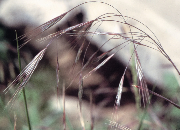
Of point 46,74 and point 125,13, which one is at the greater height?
point 125,13

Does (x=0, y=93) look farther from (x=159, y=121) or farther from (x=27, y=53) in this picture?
(x=159, y=121)

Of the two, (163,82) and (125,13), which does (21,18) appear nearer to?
(125,13)

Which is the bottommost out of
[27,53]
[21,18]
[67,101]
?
[67,101]

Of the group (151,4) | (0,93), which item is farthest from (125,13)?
(0,93)

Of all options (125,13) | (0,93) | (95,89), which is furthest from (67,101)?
(125,13)

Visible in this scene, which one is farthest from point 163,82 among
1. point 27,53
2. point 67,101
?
point 27,53

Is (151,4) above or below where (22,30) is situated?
above

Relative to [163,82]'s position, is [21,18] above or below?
above
